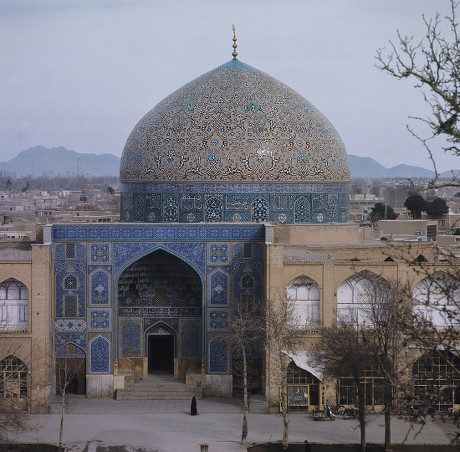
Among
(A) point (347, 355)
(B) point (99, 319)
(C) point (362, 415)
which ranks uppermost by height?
(B) point (99, 319)

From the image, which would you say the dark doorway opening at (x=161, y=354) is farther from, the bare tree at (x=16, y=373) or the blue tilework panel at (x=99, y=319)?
the bare tree at (x=16, y=373)

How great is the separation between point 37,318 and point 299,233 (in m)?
5.59

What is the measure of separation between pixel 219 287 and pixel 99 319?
234 centimetres

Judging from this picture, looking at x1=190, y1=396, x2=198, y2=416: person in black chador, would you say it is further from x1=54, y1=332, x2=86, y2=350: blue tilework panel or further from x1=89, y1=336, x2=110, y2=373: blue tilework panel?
x1=54, y1=332, x2=86, y2=350: blue tilework panel

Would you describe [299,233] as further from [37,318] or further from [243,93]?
[37,318]

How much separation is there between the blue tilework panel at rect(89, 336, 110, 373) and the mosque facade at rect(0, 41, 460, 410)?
3 cm

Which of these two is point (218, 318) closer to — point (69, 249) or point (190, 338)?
point (190, 338)

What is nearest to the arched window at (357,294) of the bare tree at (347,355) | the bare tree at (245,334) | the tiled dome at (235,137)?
the bare tree at (347,355)

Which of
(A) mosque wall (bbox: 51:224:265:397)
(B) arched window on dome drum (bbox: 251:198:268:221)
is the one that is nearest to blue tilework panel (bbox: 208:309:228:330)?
(A) mosque wall (bbox: 51:224:265:397)

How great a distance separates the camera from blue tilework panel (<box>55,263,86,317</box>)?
20.0 metres

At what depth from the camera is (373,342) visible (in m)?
17.0

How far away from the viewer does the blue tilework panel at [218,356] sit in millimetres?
20250

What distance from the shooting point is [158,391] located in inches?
802

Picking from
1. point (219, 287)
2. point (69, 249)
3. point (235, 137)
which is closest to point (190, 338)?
point (219, 287)
